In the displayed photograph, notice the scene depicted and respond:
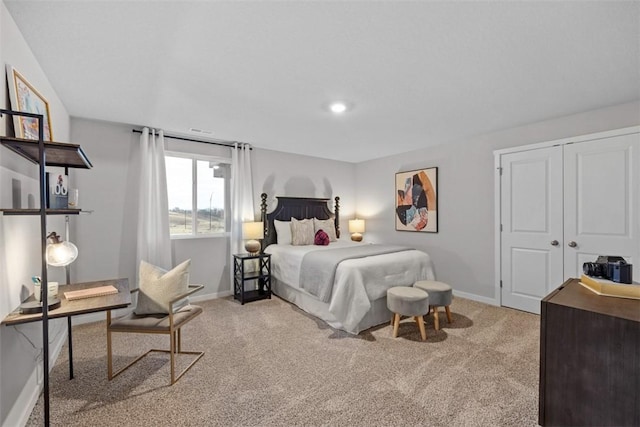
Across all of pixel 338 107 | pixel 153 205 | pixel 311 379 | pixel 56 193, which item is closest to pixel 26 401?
pixel 56 193

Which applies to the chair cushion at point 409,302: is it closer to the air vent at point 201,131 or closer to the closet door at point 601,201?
the closet door at point 601,201

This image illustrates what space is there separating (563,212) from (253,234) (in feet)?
13.1

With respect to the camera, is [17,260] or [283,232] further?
[283,232]

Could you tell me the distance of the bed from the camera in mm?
2996

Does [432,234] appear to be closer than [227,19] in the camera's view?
No

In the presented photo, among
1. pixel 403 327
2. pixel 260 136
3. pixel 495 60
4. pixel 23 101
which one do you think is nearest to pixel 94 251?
pixel 23 101

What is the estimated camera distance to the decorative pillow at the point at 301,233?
466cm

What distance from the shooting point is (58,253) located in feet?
6.47

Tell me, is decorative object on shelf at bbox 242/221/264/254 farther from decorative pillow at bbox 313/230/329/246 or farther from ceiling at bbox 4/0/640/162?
ceiling at bbox 4/0/640/162

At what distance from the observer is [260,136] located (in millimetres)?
4086

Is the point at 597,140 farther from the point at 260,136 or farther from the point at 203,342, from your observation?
the point at 203,342

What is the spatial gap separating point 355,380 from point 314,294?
1273 millimetres

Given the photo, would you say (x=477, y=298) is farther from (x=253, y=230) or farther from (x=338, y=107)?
(x=253, y=230)

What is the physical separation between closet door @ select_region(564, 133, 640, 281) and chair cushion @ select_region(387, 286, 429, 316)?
189 centimetres
